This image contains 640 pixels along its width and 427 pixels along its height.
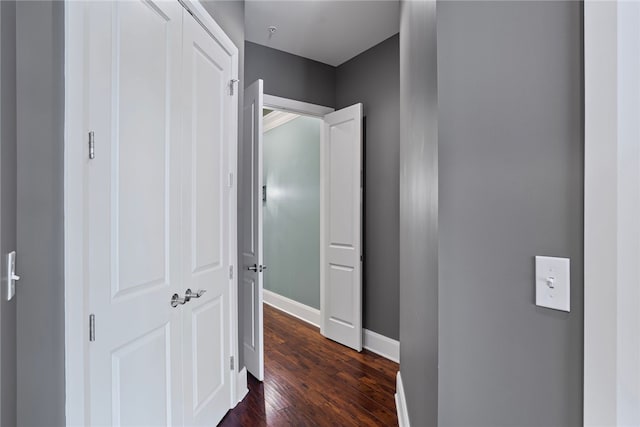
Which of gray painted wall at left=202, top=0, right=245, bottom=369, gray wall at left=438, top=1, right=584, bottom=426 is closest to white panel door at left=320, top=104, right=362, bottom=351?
gray painted wall at left=202, top=0, right=245, bottom=369

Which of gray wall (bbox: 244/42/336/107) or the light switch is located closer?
the light switch

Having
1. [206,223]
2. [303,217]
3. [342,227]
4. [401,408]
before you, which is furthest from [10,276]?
[303,217]

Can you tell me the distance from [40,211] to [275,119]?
13.8ft

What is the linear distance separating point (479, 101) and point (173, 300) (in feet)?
5.02

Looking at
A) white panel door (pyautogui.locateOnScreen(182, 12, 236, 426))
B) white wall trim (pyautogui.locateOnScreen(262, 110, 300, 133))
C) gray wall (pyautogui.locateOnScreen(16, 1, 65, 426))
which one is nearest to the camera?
gray wall (pyautogui.locateOnScreen(16, 1, 65, 426))

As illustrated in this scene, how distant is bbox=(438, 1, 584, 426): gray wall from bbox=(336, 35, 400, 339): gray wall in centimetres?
214

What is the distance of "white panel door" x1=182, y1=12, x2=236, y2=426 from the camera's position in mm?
1705

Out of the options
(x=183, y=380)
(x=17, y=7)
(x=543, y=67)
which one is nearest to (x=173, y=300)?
(x=183, y=380)

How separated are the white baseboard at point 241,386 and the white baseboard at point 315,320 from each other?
1.30 meters

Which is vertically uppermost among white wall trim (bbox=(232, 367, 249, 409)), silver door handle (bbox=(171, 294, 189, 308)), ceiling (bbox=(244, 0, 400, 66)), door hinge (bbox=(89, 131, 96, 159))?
ceiling (bbox=(244, 0, 400, 66))

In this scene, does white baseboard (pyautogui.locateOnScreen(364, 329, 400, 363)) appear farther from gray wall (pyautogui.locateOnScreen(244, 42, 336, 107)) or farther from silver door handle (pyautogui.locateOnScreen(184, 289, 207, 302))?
gray wall (pyautogui.locateOnScreen(244, 42, 336, 107))

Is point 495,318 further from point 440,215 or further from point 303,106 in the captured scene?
point 303,106

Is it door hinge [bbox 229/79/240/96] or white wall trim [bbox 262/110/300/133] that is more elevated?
white wall trim [bbox 262/110/300/133]

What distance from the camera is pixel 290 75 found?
3307mm
